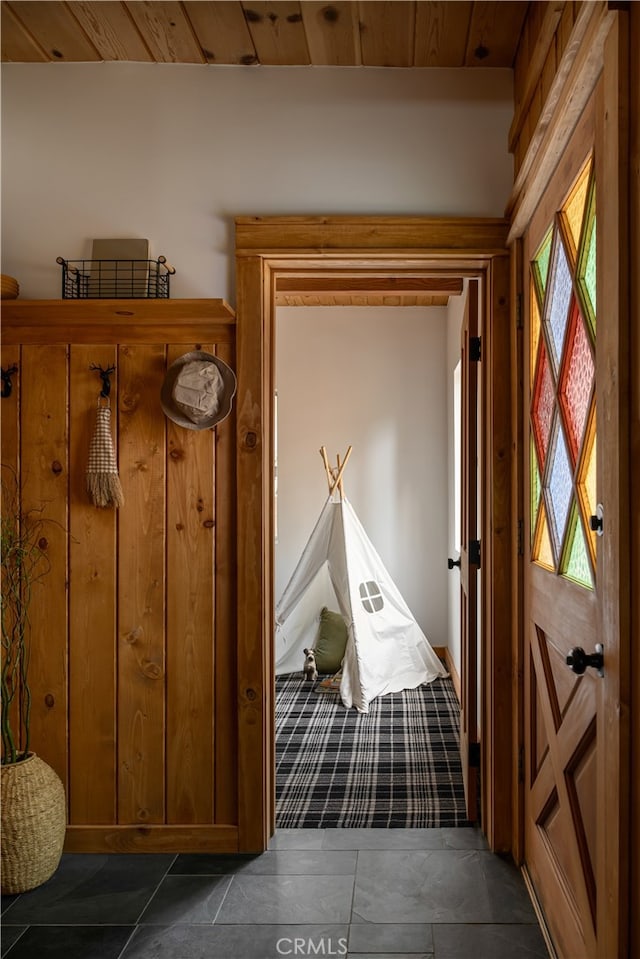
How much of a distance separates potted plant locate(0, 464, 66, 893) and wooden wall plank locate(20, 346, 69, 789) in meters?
0.03

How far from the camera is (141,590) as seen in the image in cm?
246

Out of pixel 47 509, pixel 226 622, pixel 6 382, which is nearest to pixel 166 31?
pixel 6 382

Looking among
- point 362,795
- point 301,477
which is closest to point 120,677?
point 362,795

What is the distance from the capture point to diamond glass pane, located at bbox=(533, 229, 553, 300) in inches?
77.7

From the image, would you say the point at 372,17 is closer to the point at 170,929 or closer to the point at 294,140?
the point at 294,140

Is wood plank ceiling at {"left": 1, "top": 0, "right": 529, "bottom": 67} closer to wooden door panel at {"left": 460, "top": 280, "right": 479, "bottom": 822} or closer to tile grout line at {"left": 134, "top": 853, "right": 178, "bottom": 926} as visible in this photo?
wooden door panel at {"left": 460, "top": 280, "right": 479, "bottom": 822}

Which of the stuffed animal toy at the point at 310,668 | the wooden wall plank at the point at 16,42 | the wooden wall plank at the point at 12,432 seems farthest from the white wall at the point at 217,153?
the stuffed animal toy at the point at 310,668

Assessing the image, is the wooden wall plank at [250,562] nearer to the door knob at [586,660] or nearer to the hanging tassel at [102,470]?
the hanging tassel at [102,470]

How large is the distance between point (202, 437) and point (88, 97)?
3.98ft

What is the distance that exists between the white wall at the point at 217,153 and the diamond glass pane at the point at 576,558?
122 centimetres

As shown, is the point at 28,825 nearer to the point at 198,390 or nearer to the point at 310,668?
the point at 198,390

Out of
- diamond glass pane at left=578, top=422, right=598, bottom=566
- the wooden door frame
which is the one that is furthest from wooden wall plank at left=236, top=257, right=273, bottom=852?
diamond glass pane at left=578, top=422, right=598, bottom=566

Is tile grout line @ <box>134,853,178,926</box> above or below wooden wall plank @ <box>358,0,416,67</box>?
below

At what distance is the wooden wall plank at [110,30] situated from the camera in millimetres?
2143
